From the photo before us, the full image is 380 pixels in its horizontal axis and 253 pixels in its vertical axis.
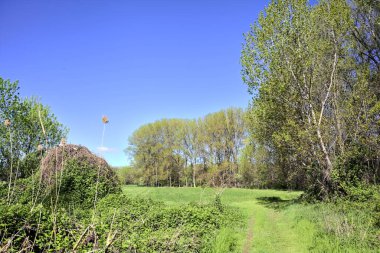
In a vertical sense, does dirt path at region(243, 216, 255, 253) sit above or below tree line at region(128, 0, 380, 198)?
below

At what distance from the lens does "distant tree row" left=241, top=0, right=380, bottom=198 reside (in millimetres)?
17969

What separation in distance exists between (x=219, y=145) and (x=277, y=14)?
39.3 meters

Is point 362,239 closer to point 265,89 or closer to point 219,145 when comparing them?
point 265,89

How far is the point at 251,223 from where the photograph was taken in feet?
46.2

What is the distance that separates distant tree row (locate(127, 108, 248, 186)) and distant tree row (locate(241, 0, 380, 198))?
3474 centimetres

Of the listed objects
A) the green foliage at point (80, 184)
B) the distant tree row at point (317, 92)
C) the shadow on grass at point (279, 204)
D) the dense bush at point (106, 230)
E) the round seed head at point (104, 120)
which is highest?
the distant tree row at point (317, 92)

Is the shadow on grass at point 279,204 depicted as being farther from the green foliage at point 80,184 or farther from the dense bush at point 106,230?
the green foliage at point 80,184

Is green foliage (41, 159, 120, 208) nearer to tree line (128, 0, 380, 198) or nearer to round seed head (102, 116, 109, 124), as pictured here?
tree line (128, 0, 380, 198)

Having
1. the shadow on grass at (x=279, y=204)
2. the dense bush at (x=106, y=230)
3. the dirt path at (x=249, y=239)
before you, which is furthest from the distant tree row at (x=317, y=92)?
the dense bush at (x=106, y=230)

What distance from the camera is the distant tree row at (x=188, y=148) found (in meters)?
57.0

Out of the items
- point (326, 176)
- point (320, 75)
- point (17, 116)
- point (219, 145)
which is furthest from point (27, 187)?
point (219, 145)

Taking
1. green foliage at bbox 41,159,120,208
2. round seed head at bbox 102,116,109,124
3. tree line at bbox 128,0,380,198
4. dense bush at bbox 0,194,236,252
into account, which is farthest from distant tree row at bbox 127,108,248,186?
round seed head at bbox 102,116,109,124

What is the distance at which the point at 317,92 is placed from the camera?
20406 millimetres

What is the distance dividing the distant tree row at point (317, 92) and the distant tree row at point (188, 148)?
114 feet
